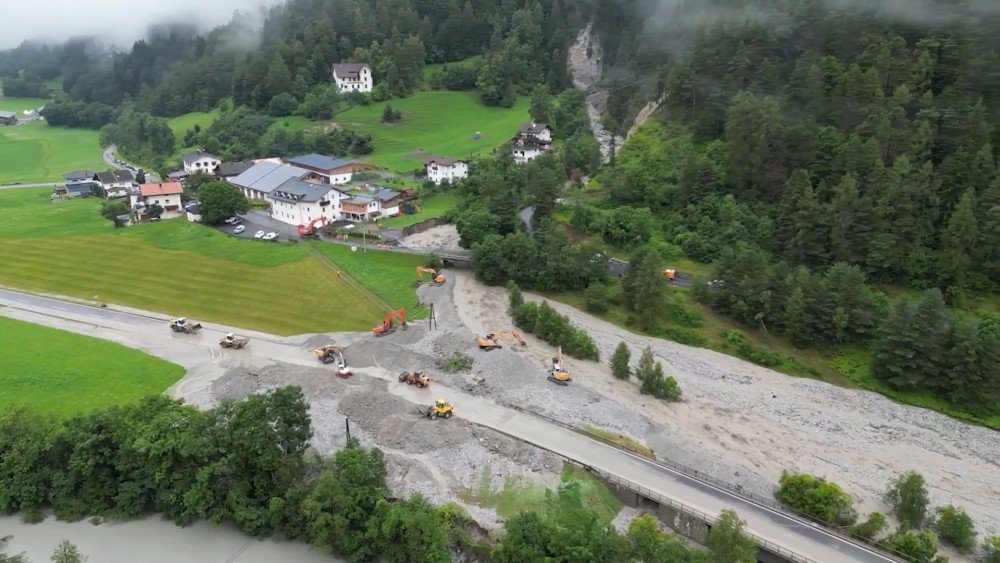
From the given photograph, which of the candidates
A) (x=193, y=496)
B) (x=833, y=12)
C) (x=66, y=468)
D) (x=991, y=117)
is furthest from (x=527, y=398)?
(x=833, y=12)

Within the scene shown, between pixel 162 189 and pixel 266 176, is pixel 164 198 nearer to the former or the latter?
pixel 162 189

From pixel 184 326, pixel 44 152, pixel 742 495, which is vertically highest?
pixel 742 495

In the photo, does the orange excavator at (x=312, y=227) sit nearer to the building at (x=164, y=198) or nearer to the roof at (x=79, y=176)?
the building at (x=164, y=198)

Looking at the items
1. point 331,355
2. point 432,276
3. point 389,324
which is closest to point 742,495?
point 331,355

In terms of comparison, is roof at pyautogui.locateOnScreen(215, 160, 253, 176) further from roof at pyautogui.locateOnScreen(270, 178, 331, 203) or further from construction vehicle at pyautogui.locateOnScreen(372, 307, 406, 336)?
construction vehicle at pyautogui.locateOnScreen(372, 307, 406, 336)

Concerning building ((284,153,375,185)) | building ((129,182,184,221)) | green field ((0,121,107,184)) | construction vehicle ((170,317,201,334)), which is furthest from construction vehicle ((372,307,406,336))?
green field ((0,121,107,184))

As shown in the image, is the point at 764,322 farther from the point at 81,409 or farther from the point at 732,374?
the point at 81,409

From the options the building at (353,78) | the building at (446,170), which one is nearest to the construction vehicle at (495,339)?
the building at (446,170)
